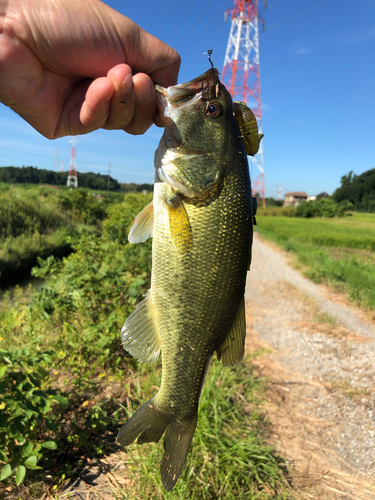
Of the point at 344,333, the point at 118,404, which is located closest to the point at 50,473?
the point at 118,404

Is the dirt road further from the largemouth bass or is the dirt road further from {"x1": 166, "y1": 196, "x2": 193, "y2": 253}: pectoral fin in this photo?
{"x1": 166, "y1": 196, "x2": 193, "y2": 253}: pectoral fin

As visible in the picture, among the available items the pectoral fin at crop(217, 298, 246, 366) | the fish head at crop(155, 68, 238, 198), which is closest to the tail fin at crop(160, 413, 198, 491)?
the pectoral fin at crop(217, 298, 246, 366)

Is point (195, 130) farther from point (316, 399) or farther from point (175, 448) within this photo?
point (316, 399)

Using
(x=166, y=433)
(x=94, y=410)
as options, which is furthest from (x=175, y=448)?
(x=94, y=410)

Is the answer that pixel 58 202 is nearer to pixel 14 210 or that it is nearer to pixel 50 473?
pixel 14 210

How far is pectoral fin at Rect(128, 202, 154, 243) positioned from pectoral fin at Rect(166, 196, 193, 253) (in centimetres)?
22

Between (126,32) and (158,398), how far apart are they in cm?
221

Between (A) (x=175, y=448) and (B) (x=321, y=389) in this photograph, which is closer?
(A) (x=175, y=448)

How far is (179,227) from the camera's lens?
160 cm

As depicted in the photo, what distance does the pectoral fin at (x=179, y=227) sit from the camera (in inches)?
62.6

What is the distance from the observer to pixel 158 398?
172 centimetres

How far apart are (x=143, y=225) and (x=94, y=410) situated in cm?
267

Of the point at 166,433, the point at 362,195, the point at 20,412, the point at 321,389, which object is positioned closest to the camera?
the point at 166,433

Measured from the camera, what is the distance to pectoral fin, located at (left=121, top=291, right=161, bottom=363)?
1752mm
